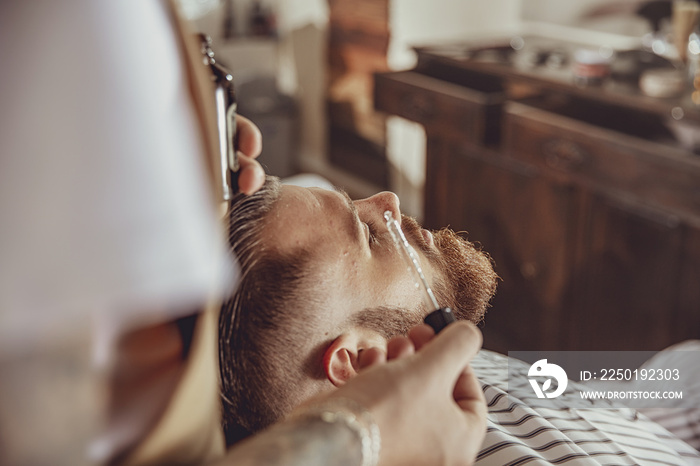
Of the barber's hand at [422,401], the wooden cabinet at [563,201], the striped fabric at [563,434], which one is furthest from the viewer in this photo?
the wooden cabinet at [563,201]

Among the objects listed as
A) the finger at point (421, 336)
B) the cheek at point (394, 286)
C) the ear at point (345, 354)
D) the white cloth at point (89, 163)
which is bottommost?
the ear at point (345, 354)

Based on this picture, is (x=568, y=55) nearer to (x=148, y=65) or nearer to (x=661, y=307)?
(x=661, y=307)

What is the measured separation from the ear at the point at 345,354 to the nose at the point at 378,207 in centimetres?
18

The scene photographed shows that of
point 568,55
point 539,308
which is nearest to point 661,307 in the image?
point 539,308

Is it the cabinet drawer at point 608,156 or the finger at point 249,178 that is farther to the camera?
the cabinet drawer at point 608,156

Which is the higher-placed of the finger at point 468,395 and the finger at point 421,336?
the finger at point 421,336

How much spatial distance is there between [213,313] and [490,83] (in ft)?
7.80

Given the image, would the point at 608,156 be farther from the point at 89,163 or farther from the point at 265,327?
the point at 89,163

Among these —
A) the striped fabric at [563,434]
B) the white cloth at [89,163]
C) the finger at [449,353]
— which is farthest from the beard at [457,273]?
the white cloth at [89,163]

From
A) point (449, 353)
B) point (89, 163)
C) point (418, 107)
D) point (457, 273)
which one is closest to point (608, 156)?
point (418, 107)

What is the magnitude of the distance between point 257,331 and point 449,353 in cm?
39

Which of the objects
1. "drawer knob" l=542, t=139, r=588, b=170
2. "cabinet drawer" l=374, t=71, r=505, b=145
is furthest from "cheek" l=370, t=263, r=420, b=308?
"cabinet drawer" l=374, t=71, r=505, b=145

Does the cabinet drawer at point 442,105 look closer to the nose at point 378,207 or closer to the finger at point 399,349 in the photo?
the nose at point 378,207

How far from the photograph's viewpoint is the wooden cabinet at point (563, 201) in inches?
75.5
